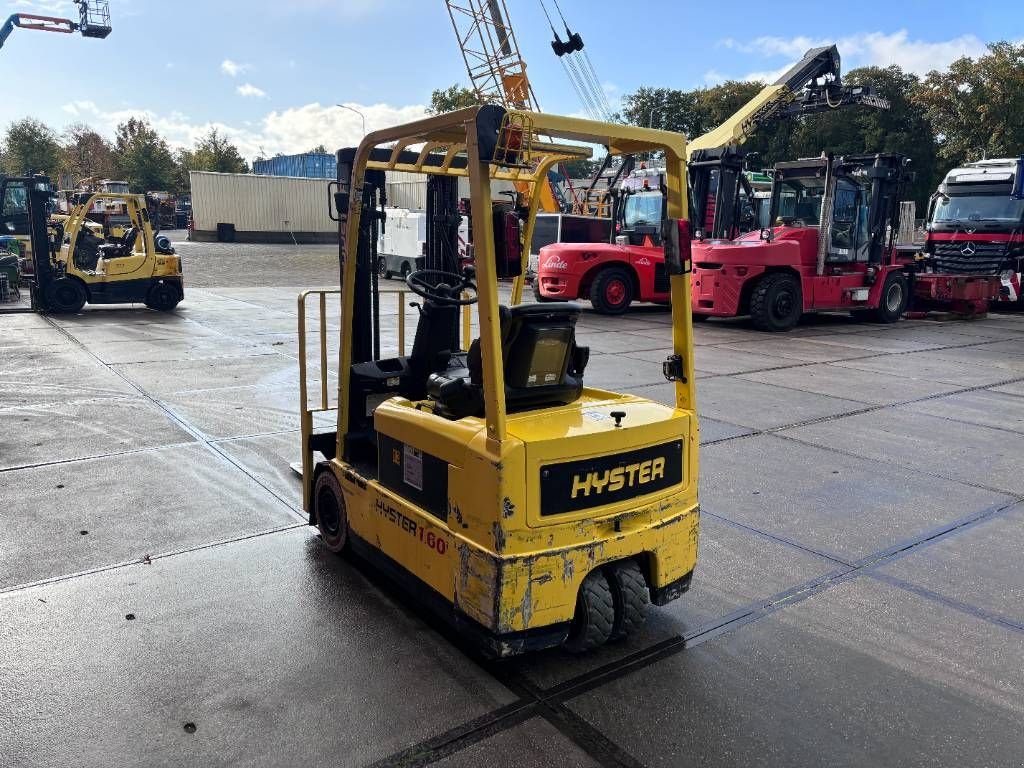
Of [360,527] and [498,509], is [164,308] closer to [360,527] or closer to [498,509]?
[360,527]

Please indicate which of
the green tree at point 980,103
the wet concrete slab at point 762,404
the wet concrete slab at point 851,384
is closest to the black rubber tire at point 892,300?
the wet concrete slab at point 851,384

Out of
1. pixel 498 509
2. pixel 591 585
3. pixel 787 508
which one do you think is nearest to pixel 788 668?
pixel 591 585

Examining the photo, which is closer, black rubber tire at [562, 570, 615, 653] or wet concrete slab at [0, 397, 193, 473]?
black rubber tire at [562, 570, 615, 653]

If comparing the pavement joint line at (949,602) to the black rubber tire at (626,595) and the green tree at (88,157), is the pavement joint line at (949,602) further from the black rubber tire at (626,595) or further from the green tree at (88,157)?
the green tree at (88,157)

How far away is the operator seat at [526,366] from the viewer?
328cm

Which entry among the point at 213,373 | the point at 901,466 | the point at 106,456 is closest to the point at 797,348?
the point at 901,466

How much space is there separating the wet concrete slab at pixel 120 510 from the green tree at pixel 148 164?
5806 cm

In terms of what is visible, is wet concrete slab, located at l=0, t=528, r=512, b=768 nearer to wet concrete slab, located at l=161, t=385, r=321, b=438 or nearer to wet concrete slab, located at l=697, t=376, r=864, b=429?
wet concrete slab, located at l=161, t=385, r=321, b=438

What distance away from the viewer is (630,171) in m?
16.7

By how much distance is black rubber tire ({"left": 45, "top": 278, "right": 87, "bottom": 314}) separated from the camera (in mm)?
14469

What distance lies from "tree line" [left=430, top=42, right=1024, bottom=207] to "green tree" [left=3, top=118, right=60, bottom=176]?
27.3m

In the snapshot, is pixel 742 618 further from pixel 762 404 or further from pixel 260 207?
pixel 260 207

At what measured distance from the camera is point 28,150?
55.1 m

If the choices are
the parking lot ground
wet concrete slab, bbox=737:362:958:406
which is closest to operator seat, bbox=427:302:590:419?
the parking lot ground
